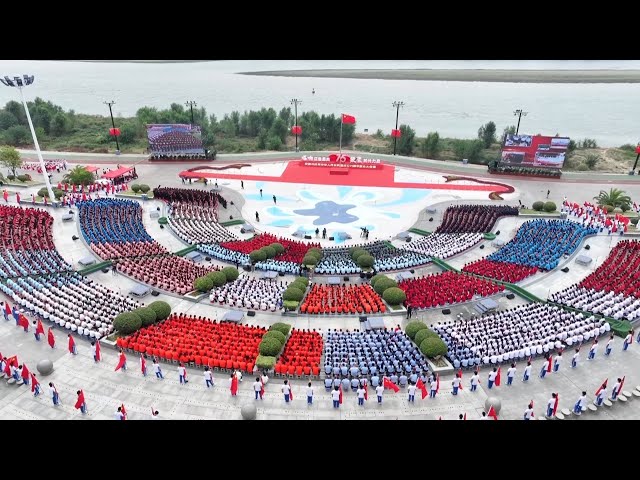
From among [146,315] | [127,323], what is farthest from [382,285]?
[127,323]

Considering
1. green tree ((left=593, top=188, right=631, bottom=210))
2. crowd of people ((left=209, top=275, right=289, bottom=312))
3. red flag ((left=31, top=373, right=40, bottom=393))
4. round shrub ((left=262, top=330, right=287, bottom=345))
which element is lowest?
crowd of people ((left=209, top=275, right=289, bottom=312))

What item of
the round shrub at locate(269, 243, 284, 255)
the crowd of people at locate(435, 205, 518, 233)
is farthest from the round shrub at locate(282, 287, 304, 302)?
the crowd of people at locate(435, 205, 518, 233)

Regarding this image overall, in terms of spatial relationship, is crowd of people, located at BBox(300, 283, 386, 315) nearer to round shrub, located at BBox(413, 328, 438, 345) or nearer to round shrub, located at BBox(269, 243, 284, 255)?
round shrub, located at BBox(413, 328, 438, 345)

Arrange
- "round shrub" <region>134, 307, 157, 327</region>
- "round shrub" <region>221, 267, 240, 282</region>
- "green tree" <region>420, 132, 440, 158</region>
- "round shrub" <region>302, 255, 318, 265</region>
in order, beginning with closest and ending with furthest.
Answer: "round shrub" <region>134, 307, 157, 327</region>, "round shrub" <region>221, 267, 240, 282</region>, "round shrub" <region>302, 255, 318, 265</region>, "green tree" <region>420, 132, 440, 158</region>

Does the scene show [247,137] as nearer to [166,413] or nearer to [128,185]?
[128,185]

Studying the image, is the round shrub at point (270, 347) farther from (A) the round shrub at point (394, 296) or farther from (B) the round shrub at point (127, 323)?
(A) the round shrub at point (394, 296)

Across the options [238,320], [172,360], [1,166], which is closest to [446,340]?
[238,320]

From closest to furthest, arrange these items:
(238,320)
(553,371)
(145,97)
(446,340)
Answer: (553,371)
(446,340)
(238,320)
(145,97)
